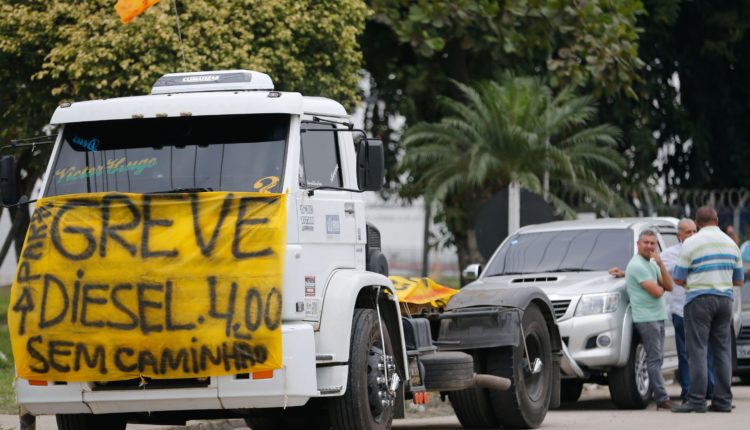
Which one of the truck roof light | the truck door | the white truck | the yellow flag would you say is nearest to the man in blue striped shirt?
the white truck

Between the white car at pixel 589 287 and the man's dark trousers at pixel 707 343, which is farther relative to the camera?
the white car at pixel 589 287

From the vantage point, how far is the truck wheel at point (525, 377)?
1265 centimetres

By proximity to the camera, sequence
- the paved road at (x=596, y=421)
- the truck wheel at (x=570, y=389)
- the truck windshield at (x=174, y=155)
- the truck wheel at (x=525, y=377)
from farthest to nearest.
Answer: the truck wheel at (x=570, y=389) < the paved road at (x=596, y=421) < the truck wheel at (x=525, y=377) < the truck windshield at (x=174, y=155)

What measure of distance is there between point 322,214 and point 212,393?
154cm

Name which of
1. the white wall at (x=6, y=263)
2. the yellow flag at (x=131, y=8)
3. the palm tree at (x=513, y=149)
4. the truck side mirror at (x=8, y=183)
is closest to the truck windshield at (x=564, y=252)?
the yellow flag at (x=131, y=8)

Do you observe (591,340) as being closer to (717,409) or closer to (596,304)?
(596,304)

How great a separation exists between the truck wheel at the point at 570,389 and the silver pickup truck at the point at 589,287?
0.4 inches

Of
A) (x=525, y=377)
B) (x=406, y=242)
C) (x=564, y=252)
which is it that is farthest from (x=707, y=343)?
(x=406, y=242)

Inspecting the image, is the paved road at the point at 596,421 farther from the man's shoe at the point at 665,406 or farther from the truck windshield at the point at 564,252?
the truck windshield at the point at 564,252

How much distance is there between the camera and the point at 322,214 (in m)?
10.2

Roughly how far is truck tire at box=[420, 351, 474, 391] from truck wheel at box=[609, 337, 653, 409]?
3.77m

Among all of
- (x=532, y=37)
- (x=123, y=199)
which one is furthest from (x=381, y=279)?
(x=532, y=37)

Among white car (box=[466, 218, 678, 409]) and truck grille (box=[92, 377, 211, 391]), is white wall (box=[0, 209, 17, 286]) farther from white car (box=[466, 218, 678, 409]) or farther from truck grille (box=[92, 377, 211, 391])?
truck grille (box=[92, 377, 211, 391])

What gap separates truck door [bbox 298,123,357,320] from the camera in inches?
388
